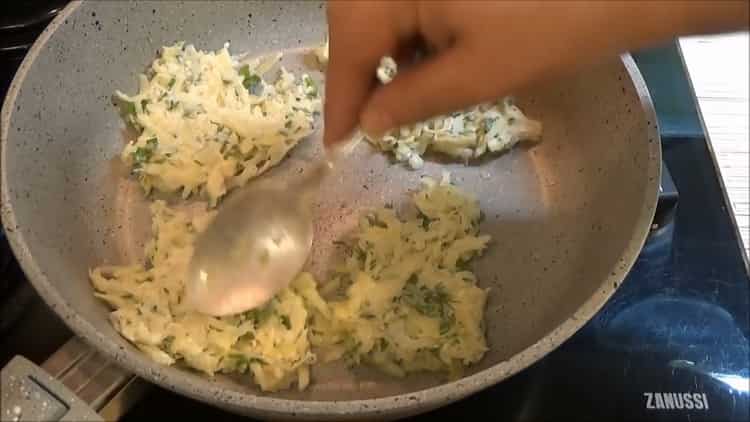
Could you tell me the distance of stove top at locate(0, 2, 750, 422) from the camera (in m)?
0.92

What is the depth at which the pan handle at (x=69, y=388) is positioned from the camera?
2.36ft

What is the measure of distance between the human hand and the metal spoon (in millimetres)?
257

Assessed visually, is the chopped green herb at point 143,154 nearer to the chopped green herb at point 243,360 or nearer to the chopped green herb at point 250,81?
the chopped green herb at point 250,81

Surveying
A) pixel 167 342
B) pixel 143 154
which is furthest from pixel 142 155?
pixel 167 342

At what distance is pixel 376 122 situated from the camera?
2.37ft

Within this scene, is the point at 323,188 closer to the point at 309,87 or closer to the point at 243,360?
the point at 309,87

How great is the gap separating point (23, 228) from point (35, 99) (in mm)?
198

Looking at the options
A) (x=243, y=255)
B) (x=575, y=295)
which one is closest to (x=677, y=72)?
(x=575, y=295)

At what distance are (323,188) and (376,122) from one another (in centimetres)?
37

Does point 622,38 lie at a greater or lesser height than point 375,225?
greater

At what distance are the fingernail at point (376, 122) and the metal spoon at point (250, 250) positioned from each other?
0.89 ft

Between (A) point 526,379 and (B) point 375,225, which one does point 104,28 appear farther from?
(A) point 526,379

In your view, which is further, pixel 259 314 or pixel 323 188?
pixel 323 188

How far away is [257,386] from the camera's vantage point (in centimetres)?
88
